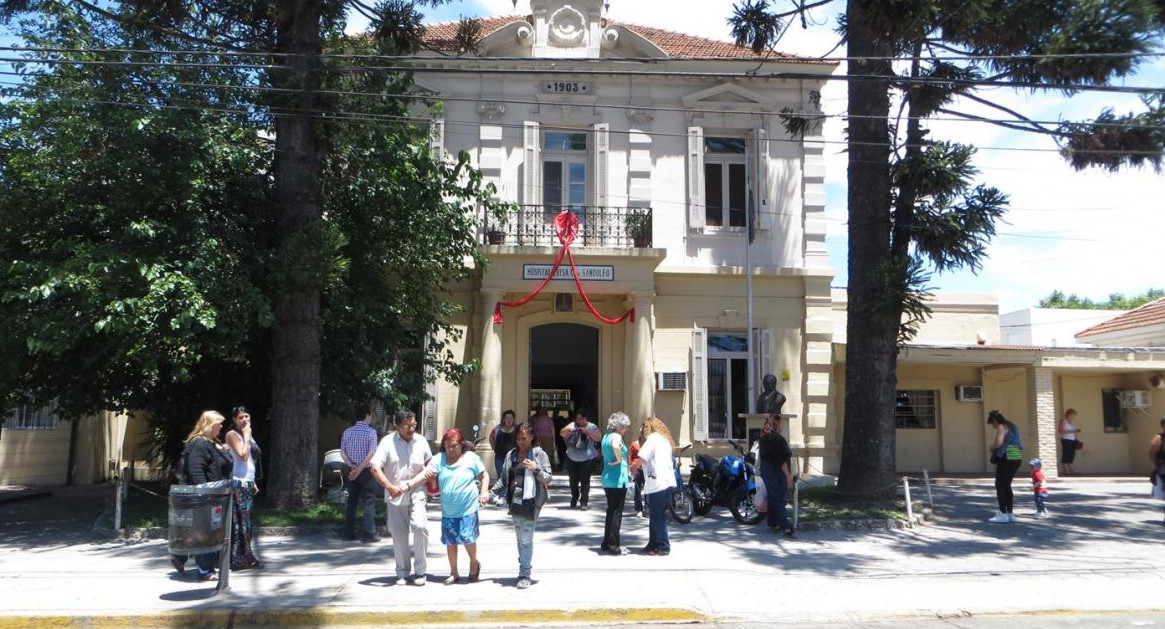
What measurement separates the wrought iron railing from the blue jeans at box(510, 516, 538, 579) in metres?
9.94

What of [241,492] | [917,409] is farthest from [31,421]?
[917,409]

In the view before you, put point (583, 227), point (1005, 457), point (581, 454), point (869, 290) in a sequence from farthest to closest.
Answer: point (583, 227) < point (581, 454) < point (869, 290) < point (1005, 457)

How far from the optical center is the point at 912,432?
2116 cm

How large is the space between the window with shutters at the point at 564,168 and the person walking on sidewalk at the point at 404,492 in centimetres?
1066

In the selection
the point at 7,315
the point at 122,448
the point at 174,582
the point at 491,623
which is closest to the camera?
the point at 491,623

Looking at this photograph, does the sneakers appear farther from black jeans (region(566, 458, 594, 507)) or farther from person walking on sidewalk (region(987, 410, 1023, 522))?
black jeans (region(566, 458, 594, 507))

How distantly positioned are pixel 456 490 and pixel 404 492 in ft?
2.40

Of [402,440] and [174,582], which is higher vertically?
[402,440]

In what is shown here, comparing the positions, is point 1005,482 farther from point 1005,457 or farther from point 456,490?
point 456,490

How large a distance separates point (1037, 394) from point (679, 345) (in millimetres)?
8283

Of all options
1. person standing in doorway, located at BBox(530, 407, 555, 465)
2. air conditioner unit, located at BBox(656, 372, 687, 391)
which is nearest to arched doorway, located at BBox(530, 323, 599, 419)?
air conditioner unit, located at BBox(656, 372, 687, 391)

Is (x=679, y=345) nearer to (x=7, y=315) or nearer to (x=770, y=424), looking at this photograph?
(x=770, y=424)

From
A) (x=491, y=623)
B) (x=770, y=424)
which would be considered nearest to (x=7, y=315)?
(x=491, y=623)

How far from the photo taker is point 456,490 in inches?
338
